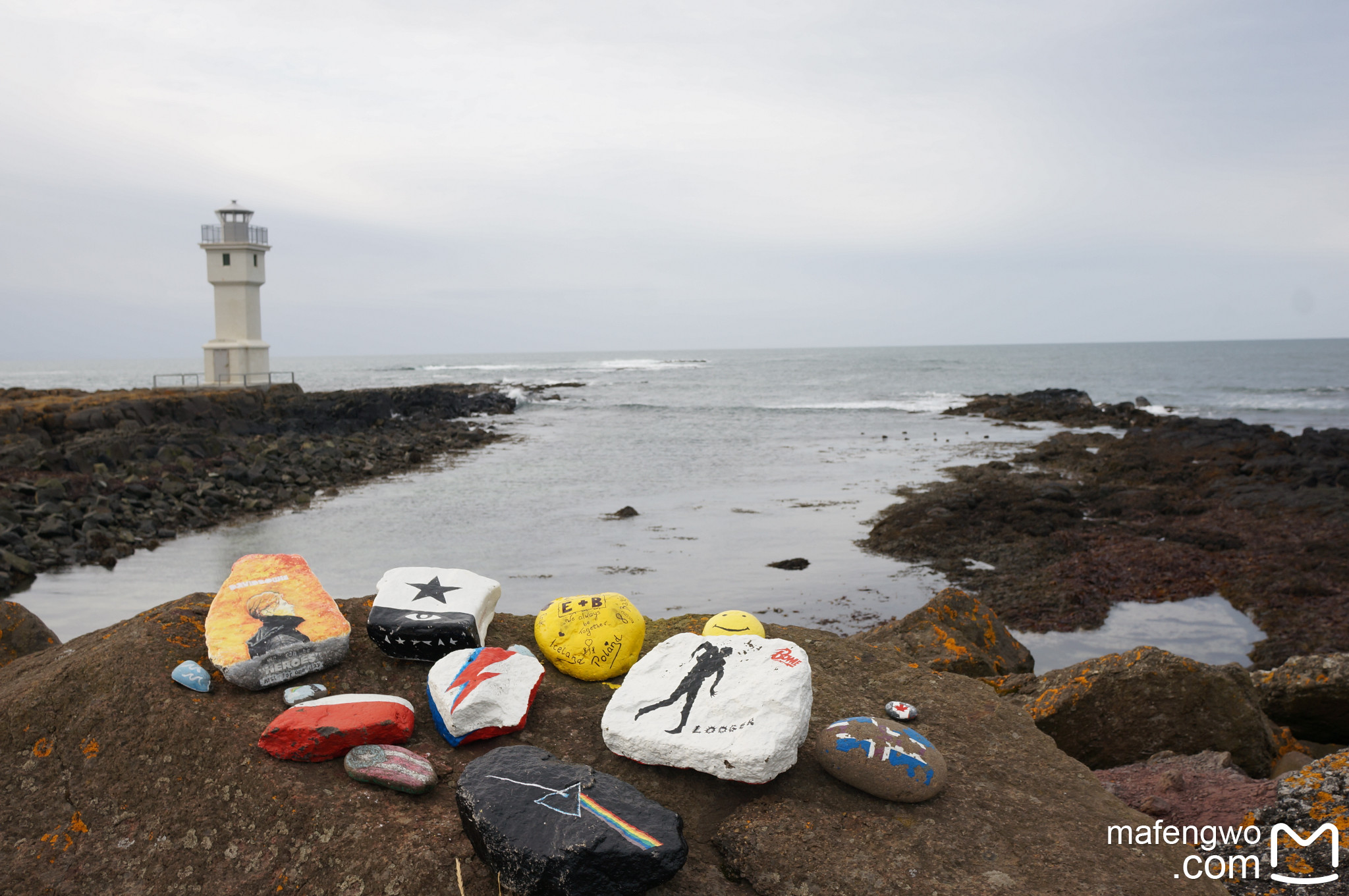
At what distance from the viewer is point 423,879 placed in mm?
2498

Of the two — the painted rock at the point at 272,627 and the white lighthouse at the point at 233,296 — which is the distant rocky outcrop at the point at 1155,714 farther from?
the white lighthouse at the point at 233,296

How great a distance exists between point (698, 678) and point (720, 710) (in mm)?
232

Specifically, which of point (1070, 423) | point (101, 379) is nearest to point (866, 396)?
point (1070, 423)

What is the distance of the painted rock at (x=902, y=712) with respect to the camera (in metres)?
3.63

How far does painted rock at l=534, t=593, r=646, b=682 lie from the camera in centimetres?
382

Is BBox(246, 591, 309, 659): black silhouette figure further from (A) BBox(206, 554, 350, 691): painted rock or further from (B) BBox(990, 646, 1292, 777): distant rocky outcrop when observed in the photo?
(B) BBox(990, 646, 1292, 777): distant rocky outcrop

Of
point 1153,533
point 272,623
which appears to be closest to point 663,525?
point 1153,533

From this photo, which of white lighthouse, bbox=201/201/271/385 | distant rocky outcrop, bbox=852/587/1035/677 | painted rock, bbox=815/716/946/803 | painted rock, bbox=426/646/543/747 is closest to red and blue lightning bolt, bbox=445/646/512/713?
painted rock, bbox=426/646/543/747

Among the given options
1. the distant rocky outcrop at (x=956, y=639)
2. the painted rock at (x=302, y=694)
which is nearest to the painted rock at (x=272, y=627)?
the painted rock at (x=302, y=694)

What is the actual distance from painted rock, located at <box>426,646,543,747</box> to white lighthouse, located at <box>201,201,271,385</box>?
33.8 meters

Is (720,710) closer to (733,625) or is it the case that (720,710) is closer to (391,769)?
(733,625)

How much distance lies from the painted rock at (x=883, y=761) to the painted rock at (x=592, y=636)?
110 cm

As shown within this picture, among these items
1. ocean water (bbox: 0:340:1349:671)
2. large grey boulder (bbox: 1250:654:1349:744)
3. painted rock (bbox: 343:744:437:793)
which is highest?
painted rock (bbox: 343:744:437:793)

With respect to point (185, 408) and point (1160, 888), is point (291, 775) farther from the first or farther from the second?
point (185, 408)
